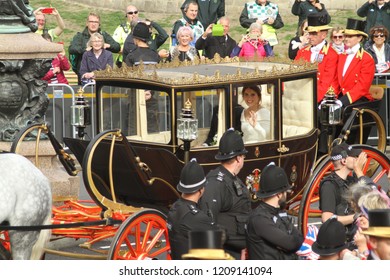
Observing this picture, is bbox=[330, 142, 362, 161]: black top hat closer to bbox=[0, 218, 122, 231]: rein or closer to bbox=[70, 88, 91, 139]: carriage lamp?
bbox=[0, 218, 122, 231]: rein

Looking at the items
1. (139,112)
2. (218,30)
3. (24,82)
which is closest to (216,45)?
(218,30)

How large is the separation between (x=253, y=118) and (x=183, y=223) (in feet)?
9.65

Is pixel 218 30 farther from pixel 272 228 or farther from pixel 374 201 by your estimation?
pixel 374 201

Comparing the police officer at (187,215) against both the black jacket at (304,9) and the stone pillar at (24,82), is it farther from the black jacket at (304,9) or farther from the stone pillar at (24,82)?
the black jacket at (304,9)

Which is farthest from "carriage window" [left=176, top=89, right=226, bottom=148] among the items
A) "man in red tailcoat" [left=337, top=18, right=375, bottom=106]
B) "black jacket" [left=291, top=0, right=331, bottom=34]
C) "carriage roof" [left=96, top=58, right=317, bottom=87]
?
"black jacket" [left=291, top=0, right=331, bottom=34]

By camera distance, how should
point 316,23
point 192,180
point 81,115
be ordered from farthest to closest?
point 316,23 < point 81,115 < point 192,180

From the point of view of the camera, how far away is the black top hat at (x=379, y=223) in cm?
857

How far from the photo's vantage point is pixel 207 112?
45.5 feet

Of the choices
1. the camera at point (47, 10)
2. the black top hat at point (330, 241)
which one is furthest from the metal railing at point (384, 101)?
the black top hat at point (330, 241)

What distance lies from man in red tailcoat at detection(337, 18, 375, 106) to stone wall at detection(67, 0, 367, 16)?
561 inches

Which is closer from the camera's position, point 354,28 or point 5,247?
point 5,247

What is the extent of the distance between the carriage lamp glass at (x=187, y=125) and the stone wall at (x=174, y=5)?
736 inches

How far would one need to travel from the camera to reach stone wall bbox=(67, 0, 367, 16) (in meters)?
31.7
